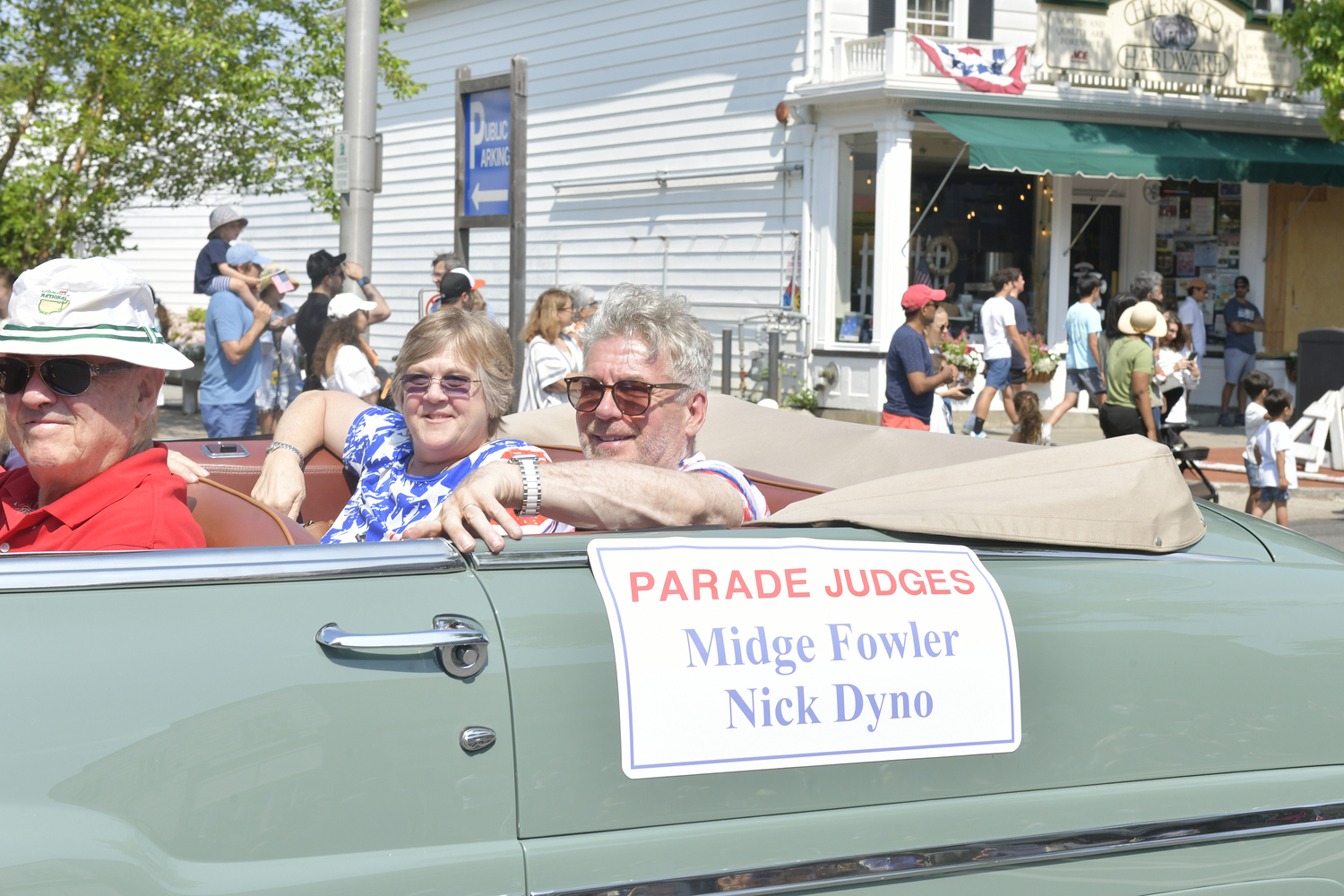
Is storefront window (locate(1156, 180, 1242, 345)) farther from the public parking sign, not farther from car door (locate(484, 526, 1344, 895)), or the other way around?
car door (locate(484, 526, 1344, 895))

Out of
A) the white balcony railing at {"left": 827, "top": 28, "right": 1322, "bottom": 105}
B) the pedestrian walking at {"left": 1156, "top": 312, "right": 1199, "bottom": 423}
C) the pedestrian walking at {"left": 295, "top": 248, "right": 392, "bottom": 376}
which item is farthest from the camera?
the white balcony railing at {"left": 827, "top": 28, "right": 1322, "bottom": 105}

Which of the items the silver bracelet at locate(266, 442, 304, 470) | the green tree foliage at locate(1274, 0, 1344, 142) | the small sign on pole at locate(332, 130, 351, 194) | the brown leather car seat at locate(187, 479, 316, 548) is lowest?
the brown leather car seat at locate(187, 479, 316, 548)

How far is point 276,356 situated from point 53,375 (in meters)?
7.87

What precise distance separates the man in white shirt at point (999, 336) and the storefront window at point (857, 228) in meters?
2.40

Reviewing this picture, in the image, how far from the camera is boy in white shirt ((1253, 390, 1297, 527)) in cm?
874

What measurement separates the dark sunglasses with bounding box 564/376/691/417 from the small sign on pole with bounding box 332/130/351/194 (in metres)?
5.67

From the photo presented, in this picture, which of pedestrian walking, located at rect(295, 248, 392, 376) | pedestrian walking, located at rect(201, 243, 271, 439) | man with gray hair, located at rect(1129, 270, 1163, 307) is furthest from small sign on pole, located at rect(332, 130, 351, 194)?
man with gray hair, located at rect(1129, 270, 1163, 307)

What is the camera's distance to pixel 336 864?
174 cm

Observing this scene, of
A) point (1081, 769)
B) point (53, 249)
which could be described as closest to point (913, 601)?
point (1081, 769)

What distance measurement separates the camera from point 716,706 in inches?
76.5

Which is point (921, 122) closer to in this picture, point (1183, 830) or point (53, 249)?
point (53, 249)

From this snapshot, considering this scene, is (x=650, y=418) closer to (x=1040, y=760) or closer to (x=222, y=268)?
(x=1040, y=760)

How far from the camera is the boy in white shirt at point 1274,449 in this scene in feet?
28.7

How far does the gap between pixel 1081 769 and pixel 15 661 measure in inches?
62.9
